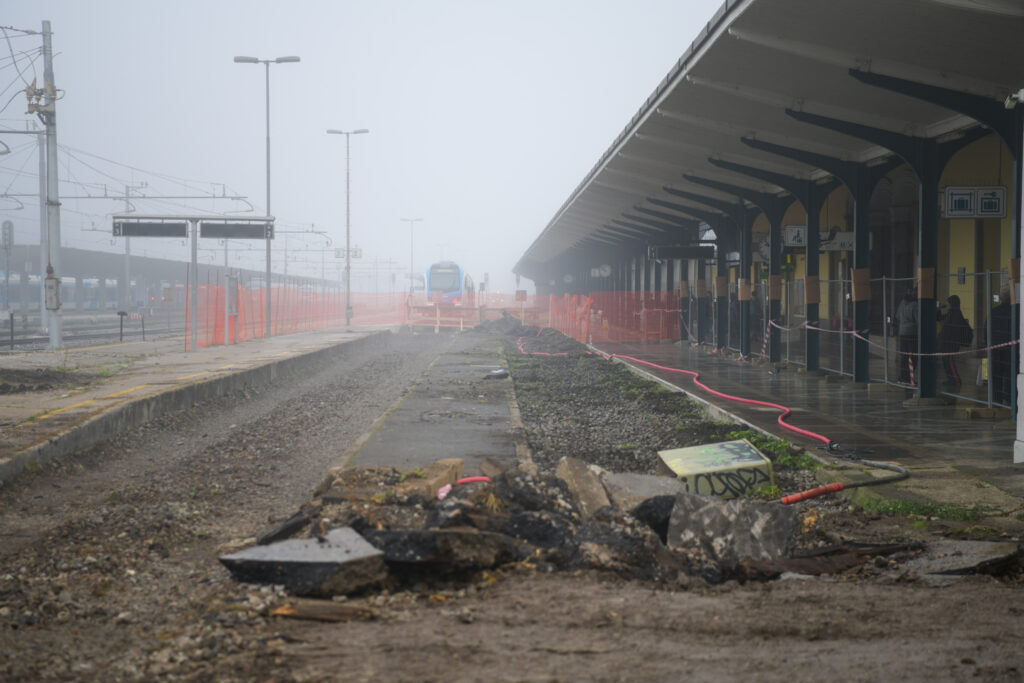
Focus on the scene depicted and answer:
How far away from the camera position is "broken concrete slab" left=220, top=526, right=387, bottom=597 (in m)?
4.30

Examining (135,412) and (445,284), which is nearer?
(135,412)

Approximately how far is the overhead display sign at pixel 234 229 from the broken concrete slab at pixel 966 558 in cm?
2508

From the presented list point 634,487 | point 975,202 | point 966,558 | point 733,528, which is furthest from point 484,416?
point 966,558

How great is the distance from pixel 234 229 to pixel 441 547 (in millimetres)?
25252

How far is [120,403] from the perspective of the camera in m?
11.9

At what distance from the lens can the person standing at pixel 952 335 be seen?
13867mm

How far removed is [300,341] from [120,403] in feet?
61.1

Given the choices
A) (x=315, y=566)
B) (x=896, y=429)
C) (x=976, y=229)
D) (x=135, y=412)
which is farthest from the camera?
(x=976, y=229)

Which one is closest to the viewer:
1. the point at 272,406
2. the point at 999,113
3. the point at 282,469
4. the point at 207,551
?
the point at 207,551

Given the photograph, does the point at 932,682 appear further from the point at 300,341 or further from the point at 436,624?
the point at 300,341

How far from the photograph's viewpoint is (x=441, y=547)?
4484mm

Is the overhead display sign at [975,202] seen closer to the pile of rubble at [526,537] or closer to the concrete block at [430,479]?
the pile of rubble at [526,537]

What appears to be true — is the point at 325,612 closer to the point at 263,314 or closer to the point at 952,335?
the point at 952,335

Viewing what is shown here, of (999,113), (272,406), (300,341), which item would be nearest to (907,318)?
(999,113)
